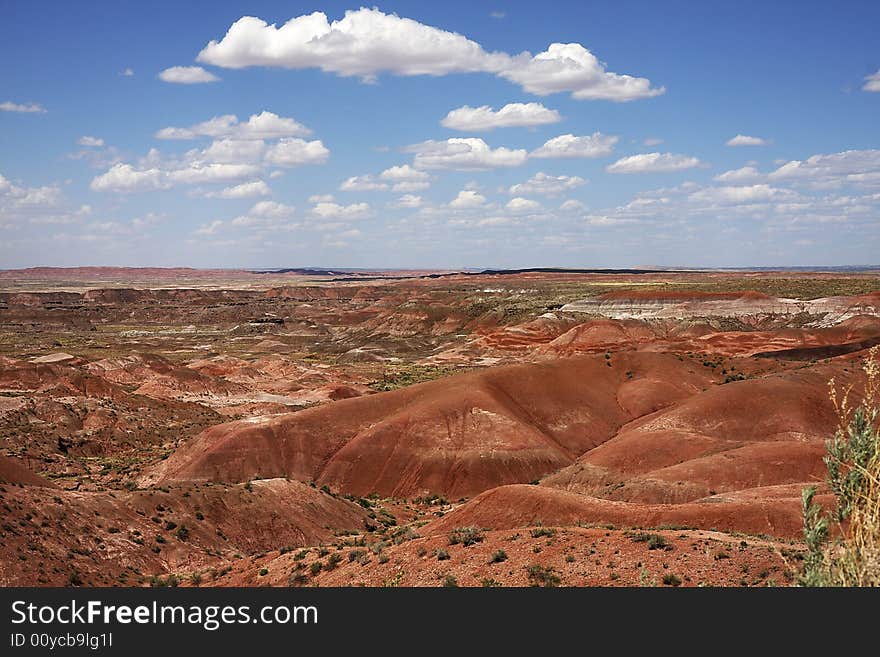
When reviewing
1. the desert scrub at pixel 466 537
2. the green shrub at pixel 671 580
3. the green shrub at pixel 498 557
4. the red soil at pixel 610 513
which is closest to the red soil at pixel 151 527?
the red soil at pixel 610 513

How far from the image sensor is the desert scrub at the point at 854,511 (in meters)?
8.76

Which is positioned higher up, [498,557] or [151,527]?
[498,557]

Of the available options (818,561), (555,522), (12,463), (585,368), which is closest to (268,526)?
(12,463)

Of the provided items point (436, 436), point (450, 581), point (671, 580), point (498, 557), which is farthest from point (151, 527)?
point (671, 580)

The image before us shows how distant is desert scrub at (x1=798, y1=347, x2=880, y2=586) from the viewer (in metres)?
8.76

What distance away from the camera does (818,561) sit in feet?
30.8

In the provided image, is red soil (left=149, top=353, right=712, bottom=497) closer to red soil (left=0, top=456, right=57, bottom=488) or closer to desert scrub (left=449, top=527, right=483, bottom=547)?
red soil (left=0, top=456, right=57, bottom=488)

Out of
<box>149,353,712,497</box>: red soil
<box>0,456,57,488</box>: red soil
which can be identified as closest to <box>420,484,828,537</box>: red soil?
<box>0,456,57,488</box>: red soil

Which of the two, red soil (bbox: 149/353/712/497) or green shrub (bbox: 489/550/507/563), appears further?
red soil (bbox: 149/353/712/497)

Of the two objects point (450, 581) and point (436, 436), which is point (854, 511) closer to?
point (450, 581)

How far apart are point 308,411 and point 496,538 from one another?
38.6 meters

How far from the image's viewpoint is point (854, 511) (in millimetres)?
8820

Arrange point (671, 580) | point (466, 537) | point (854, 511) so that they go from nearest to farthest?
point (854, 511)
point (671, 580)
point (466, 537)

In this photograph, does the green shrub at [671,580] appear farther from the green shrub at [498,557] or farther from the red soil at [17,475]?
the red soil at [17,475]
